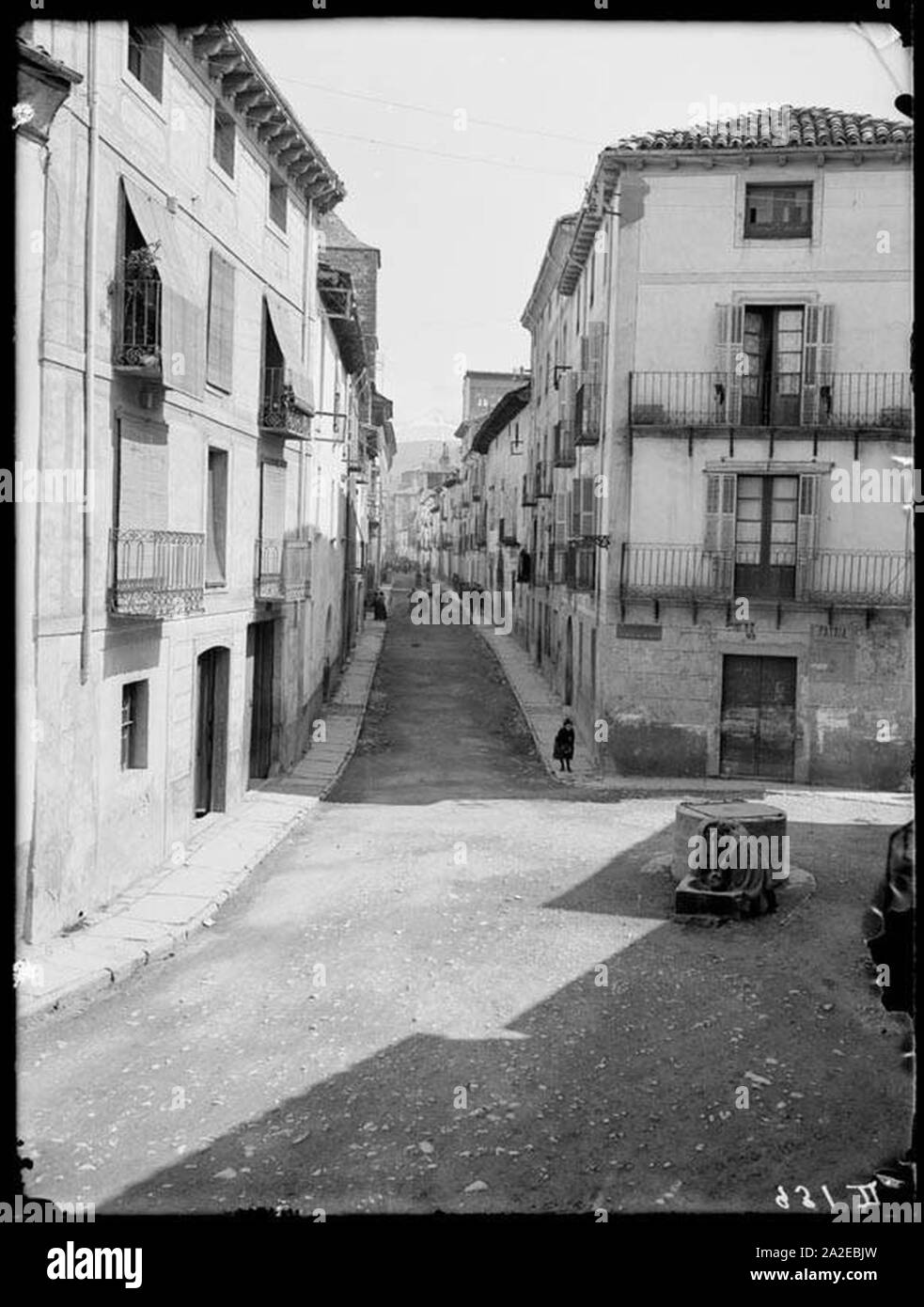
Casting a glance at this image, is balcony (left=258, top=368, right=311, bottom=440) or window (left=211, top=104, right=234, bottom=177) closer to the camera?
window (left=211, top=104, right=234, bottom=177)

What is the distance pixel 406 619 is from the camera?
56906 millimetres

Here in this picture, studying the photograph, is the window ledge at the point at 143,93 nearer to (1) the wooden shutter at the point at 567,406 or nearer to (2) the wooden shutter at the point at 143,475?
(2) the wooden shutter at the point at 143,475

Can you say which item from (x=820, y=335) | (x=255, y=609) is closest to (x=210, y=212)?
(x=255, y=609)

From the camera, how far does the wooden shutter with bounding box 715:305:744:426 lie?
23094 mm

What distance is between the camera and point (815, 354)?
22938 mm

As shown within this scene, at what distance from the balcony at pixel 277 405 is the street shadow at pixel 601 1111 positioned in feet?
38.3

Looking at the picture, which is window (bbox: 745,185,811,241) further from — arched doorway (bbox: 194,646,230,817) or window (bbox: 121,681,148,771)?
window (bbox: 121,681,148,771)

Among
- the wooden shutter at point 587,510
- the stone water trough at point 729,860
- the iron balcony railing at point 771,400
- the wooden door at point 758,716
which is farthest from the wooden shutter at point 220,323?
the wooden door at point 758,716

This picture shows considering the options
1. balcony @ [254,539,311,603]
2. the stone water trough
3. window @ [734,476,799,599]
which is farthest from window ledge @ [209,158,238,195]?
the stone water trough

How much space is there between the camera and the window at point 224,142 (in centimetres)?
1739

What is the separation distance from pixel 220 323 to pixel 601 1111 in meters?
13.2

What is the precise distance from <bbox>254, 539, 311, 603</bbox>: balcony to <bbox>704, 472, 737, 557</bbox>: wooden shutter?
28.1ft

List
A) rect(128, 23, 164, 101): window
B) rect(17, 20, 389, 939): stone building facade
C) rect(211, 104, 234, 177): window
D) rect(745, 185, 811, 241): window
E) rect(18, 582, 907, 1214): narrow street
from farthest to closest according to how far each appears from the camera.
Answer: rect(745, 185, 811, 241): window < rect(211, 104, 234, 177): window < rect(128, 23, 164, 101): window < rect(17, 20, 389, 939): stone building facade < rect(18, 582, 907, 1214): narrow street

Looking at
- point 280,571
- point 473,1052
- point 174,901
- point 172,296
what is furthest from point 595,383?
point 473,1052
